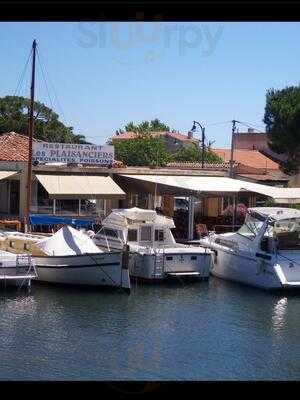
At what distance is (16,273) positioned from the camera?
1324 centimetres

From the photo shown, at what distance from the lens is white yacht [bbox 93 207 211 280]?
14.5 m

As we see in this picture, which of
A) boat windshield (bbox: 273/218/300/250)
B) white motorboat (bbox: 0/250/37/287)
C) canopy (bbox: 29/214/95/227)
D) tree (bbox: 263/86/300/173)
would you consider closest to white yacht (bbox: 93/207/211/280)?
boat windshield (bbox: 273/218/300/250)

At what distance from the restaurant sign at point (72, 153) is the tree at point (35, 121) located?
46.2ft

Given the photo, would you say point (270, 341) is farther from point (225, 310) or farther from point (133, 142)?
point (133, 142)

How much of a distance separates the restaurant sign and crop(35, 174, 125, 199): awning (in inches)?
22.2

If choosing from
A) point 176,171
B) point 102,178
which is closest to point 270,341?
point 102,178

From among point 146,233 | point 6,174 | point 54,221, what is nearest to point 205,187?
point 146,233

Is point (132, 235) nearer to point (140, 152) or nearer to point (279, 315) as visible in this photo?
point (279, 315)

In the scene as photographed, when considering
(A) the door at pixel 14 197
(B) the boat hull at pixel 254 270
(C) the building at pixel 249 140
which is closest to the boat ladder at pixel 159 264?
(B) the boat hull at pixel 254 270

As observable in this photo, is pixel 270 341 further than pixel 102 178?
No

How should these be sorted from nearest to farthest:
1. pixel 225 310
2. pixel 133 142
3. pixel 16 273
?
pixel 225 310, pixel 16 273, pixel 133 142

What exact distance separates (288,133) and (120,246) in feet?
42.6

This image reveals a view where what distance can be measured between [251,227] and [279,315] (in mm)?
3818

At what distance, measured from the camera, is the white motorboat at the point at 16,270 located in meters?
13.1
